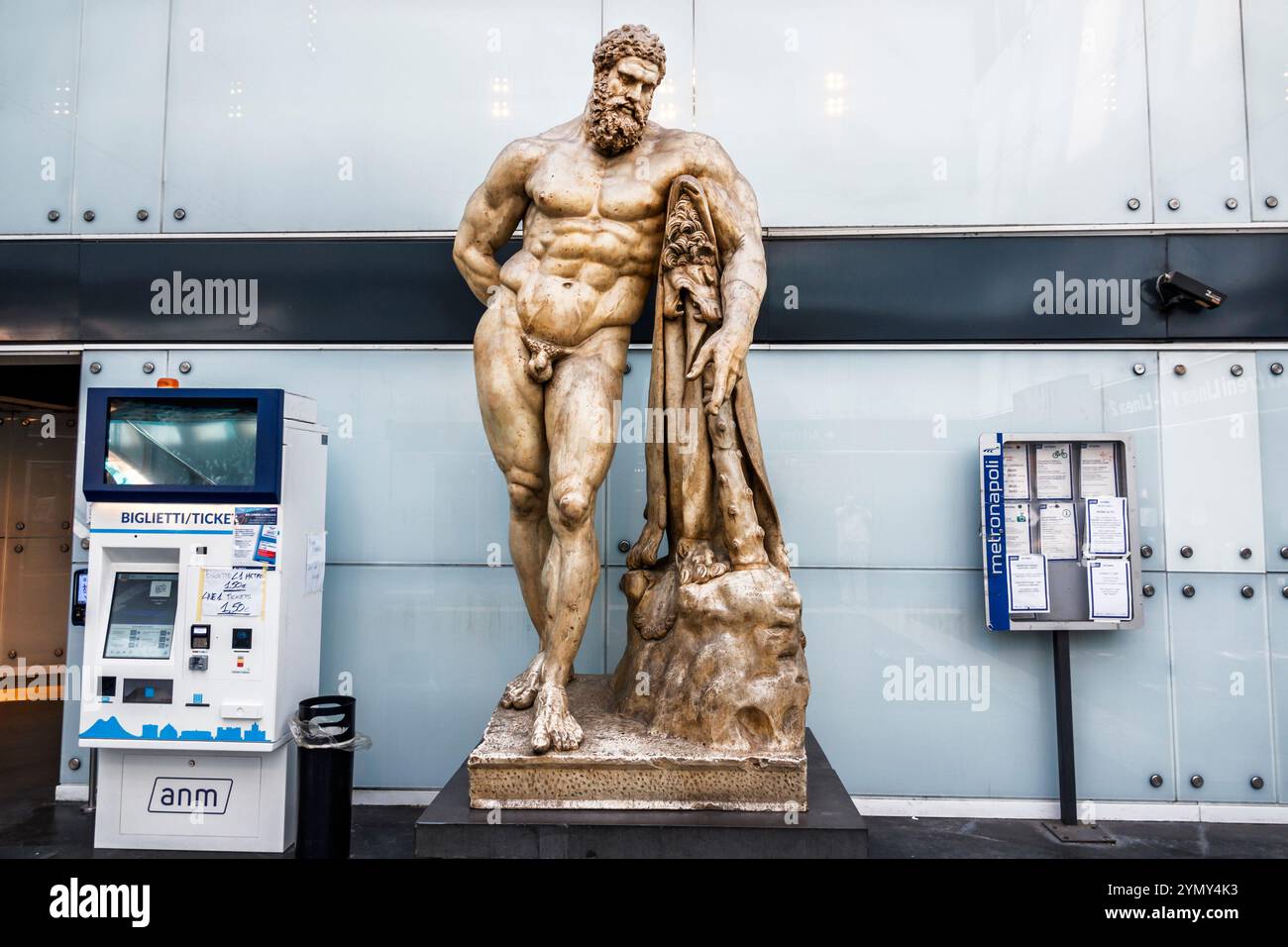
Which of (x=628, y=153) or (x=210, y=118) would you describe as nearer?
(x=628, y=153)

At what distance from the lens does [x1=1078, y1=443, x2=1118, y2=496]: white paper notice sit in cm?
426

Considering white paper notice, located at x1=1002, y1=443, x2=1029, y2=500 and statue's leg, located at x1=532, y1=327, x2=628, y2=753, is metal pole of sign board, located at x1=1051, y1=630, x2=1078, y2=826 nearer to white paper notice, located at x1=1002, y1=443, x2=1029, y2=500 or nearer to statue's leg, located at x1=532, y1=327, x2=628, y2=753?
white paper notice, located at x1=1002, y1=443, x2=1029, y2=500

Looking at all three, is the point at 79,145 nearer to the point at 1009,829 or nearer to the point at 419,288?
the point at 419,288

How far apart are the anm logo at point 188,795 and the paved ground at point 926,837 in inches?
8.7

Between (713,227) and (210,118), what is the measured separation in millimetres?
3604

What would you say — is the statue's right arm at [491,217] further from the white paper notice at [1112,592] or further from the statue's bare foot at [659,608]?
A: the white paper notice at [1112,592]

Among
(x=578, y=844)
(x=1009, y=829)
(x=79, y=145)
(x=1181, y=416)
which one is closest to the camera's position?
(x=578, y=844)

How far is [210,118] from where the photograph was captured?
482 cm

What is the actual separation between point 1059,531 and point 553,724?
2.99m

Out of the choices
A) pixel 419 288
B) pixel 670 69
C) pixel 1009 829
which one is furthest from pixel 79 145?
pixel 1009 829

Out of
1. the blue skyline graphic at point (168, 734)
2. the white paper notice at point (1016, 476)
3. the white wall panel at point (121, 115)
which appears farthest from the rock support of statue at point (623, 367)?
the white wall panel at point (121, 115)

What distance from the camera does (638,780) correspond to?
105 inches

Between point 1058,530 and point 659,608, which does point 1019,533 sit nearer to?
point 1058,530

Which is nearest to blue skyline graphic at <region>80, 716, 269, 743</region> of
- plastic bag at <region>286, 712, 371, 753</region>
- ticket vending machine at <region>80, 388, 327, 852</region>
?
ticket vending machine at <region>80, 388, 327, 852</region>
